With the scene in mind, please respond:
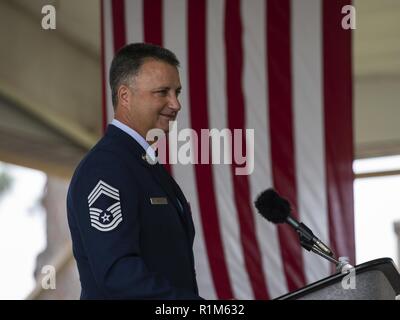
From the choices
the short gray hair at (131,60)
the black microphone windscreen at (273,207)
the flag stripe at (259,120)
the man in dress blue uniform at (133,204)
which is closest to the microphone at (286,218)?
the black microphone windscreen at (273,207)

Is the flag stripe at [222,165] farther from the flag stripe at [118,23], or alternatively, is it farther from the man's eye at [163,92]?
the man's eye at [163,92]

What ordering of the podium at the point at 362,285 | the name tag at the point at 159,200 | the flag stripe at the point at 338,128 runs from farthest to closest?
the flag stripe at the point at 338,128
the name tag at the point at 159,200
the podium at the point at 362,285

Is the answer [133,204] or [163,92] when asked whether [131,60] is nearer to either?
[163,92]

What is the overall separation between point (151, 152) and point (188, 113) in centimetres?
156

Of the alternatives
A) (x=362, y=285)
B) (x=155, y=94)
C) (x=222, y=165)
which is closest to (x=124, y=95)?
(x=155, y=94)

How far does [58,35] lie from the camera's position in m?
4.71

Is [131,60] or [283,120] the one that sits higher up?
[283,120]

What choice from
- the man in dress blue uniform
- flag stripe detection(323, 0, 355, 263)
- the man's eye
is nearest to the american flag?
flag stripe detection(323, 0, 355, 263)

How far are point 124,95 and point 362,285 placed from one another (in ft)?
1.41

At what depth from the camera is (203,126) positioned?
9.53 ft

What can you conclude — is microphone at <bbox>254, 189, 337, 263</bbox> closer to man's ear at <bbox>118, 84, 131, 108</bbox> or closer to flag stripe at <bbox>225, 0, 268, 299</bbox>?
man's ear at <bbox>118, 84, 131, 108</bbox>

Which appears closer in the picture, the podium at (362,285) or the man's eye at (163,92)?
the podium at (362,285)

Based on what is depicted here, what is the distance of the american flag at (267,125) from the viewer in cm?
287

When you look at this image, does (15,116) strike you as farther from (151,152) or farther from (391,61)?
(151,152)
